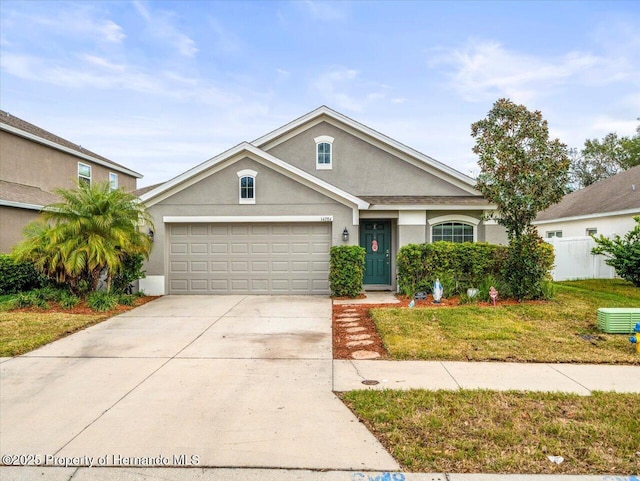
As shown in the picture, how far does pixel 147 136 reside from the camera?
21.9 m

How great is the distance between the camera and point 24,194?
1620 cm

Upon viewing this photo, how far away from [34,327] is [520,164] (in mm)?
11752

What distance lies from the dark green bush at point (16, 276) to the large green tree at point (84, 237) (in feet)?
6.27

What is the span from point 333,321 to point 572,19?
11.2 meters

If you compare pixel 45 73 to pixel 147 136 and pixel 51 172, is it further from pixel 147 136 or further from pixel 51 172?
pixel 147 136

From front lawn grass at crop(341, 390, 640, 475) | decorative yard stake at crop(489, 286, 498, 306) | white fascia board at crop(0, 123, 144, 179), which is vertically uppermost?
white fascia board at crop(0, 123, 144, 179)

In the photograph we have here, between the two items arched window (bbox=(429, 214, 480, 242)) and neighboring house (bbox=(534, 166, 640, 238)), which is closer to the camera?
arched window (bbox=(429, 214, 480, 242))

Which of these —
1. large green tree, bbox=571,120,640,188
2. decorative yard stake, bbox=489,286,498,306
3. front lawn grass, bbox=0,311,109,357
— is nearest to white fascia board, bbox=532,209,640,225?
decorative yard stake, bbox=489,286,498,306

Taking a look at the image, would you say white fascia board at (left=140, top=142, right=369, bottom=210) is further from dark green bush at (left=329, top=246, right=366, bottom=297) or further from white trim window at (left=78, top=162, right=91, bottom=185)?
white trim window at (left=78, top=162, right=91, bottom=185)

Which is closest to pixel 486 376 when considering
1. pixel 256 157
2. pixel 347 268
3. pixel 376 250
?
pixel 347 268

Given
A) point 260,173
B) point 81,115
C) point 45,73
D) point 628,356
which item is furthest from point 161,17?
point 628,356

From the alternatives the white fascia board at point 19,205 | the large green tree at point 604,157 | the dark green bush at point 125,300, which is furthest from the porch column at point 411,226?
the large green tree at point 604,157

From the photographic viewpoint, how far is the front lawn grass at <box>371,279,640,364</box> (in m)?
6.72

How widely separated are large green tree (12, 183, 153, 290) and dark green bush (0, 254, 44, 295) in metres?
1.91
